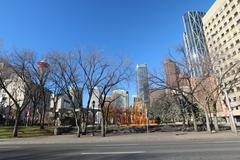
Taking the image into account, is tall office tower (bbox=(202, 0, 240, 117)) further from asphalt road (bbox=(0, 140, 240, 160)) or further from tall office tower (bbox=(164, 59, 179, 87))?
asphalt road (bbox=(0, 140, 240, 160))

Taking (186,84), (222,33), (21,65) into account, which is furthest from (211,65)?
(222,33)

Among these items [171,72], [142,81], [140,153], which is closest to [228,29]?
[171,72]

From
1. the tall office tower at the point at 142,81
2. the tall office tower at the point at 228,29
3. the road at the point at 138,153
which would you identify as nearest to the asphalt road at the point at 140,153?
the road at the point at 138,153

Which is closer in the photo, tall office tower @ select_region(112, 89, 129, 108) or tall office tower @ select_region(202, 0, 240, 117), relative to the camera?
tall office tower @ select_region(112, 89, 129, 108)

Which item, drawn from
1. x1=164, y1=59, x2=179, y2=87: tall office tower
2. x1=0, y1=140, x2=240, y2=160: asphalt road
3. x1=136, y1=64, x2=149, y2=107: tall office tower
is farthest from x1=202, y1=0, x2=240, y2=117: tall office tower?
x1=0, y1=140, x2=240, y2=160: asphalt road

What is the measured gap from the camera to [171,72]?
2692 centimetres

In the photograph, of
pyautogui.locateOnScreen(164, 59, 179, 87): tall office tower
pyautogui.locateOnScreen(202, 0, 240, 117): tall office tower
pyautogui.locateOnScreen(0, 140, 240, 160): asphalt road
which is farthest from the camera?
pyautogui.locateOnScreen(202, 0, 240, 117): tall office tower

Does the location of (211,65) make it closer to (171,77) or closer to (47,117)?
(171,77)

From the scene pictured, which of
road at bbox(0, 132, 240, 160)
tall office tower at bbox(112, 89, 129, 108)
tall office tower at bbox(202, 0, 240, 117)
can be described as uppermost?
tall office tower at bbox(202, 0, 240, 117)

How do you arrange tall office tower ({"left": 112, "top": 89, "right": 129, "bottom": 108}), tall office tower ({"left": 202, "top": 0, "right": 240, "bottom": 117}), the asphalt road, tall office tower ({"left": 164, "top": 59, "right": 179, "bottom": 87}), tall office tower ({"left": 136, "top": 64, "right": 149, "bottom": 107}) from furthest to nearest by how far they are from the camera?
tall office tower ({"left": 202, "top": 0, "right": 240, "bottom": 117}), tall office tower ({"left": 112, "top": 89, "right": 129, "bottom": 108}), tall office tower ({"left": 136, "top": 64, "right": 149, "bottom": 107}), tall office tower ({"left": 164, "top": 59, "right": 179, "bottom": 87}), the asphalt road

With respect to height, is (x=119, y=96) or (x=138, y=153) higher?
(x=119, y=96)

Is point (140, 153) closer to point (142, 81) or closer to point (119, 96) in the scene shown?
point (142, 81)

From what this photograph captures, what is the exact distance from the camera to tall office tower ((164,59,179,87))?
26.9 metres

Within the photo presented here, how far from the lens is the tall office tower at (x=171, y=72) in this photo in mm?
26903
